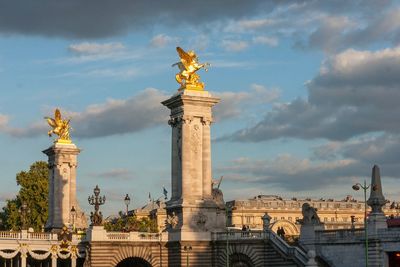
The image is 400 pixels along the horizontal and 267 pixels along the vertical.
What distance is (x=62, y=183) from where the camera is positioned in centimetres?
10319

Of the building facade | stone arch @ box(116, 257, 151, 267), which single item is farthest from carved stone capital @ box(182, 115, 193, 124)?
the building facade

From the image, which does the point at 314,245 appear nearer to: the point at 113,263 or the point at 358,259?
the point at 358,259

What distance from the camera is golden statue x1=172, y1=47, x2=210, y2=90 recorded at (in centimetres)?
8161

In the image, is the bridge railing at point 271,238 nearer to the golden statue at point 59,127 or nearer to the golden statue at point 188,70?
the golden statue at point 188,70

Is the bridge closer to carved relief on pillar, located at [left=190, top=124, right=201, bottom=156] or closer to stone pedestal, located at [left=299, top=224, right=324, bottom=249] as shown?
stone pedestal, located at [left=299, top=224, right=324, bottom=249]

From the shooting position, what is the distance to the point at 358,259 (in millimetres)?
71500

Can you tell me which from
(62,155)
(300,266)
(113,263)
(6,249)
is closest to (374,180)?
(300,266)

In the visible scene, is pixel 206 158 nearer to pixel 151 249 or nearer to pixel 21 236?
pixel 151 249

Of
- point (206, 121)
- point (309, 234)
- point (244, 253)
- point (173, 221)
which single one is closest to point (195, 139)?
point (206, 121)

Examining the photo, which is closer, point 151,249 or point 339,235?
point 339,235

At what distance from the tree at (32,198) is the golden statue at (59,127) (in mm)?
16523

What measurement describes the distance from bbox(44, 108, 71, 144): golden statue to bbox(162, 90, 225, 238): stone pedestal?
25709 mm

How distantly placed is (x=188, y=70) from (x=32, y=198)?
149 feet

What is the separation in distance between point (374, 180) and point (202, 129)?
1684 centimetres
